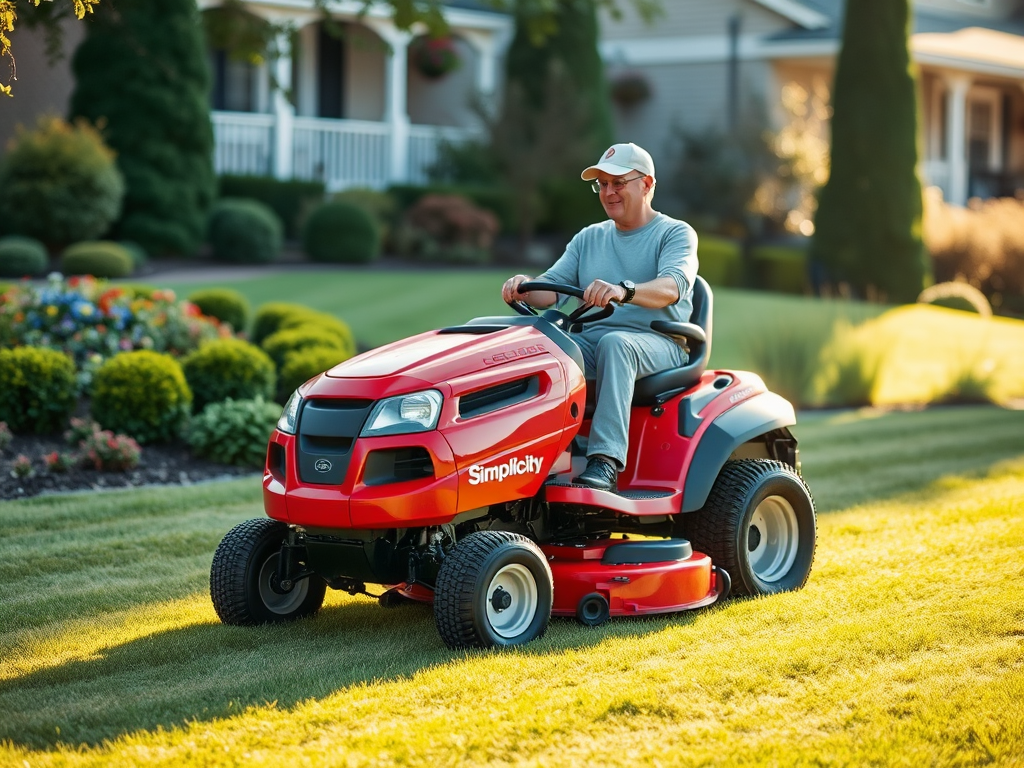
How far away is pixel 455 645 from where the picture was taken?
15.2ft

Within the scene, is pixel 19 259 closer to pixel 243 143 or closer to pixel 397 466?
pixel 243 143

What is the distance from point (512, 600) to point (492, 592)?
0.12m

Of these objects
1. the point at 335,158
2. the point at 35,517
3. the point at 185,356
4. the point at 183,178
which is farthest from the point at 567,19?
the point at 35,517

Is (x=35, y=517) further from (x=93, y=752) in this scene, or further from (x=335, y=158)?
(x=335, y=158)

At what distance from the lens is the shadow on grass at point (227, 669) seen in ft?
13.0

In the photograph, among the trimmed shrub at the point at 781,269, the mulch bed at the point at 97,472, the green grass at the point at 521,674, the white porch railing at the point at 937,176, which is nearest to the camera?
the green grass at the point at 521,674

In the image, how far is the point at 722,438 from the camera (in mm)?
5469

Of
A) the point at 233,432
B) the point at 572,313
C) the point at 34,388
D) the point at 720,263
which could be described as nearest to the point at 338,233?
the point at 720,263

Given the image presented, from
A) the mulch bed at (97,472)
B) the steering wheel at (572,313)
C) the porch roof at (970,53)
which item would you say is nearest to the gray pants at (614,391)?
the steering wheel at (572,313)

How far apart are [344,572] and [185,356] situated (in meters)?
5.22

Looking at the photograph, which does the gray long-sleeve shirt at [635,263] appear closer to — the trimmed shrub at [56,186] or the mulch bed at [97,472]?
the mulch bed at [97,472]

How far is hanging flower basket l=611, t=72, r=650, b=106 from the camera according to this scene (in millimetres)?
26953

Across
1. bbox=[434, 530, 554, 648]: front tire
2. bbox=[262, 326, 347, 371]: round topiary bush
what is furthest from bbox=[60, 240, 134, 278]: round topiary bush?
bbox=[434, 530, 554, 648]: front tire

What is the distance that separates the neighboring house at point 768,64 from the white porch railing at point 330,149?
4296 millimetres
